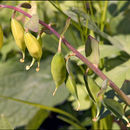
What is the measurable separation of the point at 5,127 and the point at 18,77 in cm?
34

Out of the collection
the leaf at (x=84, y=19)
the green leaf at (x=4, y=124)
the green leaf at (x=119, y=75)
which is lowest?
the green leaf at (x=4, y=124)

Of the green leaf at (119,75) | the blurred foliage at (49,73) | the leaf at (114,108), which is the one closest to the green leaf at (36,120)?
the blurred foliage at (49,73)

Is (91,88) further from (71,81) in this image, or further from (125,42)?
(125,42)

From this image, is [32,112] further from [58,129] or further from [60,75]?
[60,75]

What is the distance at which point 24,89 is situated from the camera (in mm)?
1017

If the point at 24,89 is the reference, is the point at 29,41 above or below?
above

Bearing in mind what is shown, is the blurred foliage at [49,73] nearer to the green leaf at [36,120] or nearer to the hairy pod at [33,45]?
the green leaf at [36,120]

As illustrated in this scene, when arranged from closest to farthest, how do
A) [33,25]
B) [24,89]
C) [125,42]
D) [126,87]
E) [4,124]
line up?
[33,25] → [126,87] → [4,124] → [125,42] → [24,89]

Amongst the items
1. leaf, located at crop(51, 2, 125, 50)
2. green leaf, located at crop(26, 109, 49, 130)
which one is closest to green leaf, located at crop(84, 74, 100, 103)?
leaf, located at crop(51, 2, 125, 50)

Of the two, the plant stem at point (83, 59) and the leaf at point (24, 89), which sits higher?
the plant stem at point (83, 59)

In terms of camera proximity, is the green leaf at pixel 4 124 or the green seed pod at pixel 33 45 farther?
the green leaf at pixel 4 124

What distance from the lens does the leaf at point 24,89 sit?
38.9 inches

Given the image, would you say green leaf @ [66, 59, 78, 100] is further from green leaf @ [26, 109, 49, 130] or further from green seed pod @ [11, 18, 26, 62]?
green leaf @ [26, 109, 49, 130]

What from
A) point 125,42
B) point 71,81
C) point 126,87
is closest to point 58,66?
point 71,81
